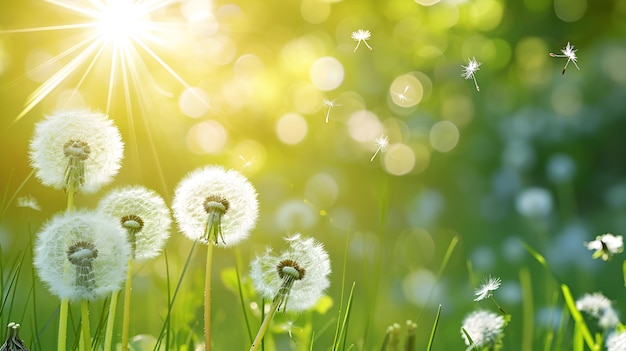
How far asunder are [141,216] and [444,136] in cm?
450

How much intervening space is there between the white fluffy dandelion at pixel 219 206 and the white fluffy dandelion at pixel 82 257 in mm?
161

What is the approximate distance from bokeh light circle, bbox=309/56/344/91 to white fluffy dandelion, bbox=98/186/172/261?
13.9ft

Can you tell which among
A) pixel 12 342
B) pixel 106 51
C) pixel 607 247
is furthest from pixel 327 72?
pixel 12 342

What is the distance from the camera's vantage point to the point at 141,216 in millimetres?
1255

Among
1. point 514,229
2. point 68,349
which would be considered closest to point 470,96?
point 514,229

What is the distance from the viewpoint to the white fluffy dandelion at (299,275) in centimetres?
122

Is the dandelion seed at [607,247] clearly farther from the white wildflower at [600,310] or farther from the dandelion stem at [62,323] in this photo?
the dandelion stem at [62,323]

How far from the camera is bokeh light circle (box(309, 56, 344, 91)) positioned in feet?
17.9

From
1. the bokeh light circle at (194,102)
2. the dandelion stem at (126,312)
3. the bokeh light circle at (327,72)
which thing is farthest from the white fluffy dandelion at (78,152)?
the bokeh light circle at (194,102)

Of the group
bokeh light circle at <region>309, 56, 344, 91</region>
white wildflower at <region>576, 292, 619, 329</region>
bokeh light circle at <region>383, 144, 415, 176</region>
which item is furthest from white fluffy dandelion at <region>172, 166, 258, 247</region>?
bokeh light circle at <region>309, 56, 344, 91</region>

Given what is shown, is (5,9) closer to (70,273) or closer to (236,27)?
(236,27)

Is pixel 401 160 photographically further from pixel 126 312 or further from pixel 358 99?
pixel 126 312

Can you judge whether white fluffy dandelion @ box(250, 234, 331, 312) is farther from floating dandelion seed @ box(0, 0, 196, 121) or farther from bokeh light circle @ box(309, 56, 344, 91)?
bokeh light circle @ box(309, 56, 344, 91)

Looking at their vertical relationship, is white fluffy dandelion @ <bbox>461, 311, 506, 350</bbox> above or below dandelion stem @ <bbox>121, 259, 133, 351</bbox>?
above
